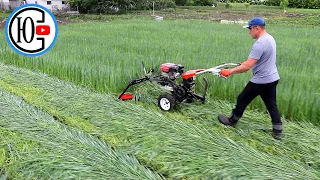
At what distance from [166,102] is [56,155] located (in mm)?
1856

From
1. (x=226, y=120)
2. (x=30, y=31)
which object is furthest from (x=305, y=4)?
(x=226, y=120)

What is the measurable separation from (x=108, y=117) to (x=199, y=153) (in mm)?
1485

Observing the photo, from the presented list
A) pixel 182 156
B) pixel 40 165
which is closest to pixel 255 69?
pixel 182 156

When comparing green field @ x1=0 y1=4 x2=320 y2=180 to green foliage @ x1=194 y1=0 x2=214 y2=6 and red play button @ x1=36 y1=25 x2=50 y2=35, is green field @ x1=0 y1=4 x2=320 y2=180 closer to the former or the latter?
red play button @ x1=36 y1=25 x2=50 y2=35

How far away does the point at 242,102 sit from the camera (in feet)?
12.1

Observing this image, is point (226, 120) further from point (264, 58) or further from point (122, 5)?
point (122, 5)

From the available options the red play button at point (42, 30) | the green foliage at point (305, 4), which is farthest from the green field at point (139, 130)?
the green foliage at point (305, 4)

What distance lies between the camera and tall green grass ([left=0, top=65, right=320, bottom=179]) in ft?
9.24

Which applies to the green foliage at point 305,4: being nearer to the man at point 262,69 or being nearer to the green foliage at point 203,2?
the green foliage at point 203,2

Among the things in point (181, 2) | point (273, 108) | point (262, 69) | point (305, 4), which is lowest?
point (273, 108)

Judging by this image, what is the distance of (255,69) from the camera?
11.2 ft

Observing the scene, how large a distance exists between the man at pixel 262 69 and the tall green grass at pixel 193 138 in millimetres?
329

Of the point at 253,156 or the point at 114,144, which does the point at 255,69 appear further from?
the point at 114,144

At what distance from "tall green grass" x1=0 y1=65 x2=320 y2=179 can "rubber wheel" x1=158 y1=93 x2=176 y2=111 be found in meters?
0.13
